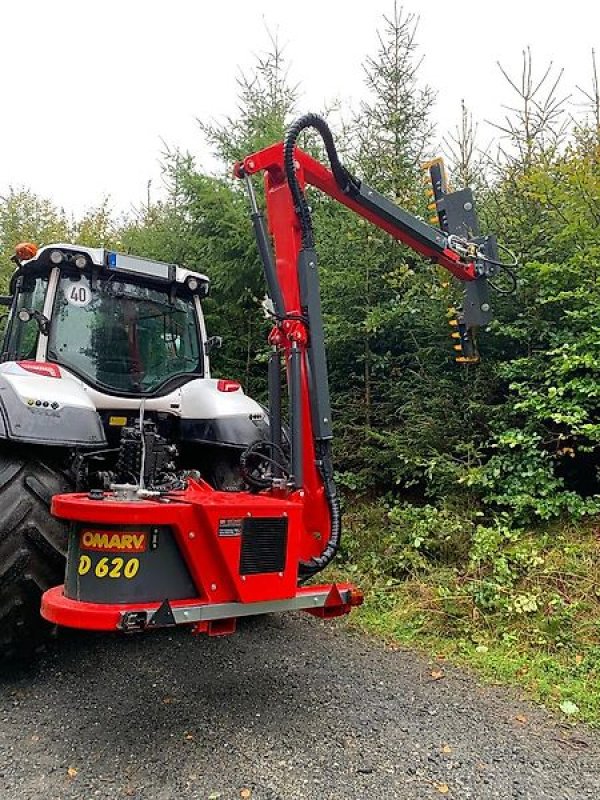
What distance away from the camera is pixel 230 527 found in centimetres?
285

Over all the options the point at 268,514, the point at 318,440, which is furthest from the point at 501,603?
the point at 268,514

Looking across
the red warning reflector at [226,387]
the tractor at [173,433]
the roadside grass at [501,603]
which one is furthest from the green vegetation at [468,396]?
the red warning reflector at [226,387]

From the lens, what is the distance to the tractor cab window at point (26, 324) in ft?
13.9

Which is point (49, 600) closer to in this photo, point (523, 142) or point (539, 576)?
point (539, 576)

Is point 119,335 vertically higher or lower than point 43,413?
higher

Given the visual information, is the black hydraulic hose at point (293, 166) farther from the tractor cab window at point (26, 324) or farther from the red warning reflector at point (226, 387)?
the tractor cab window at point (26, 324)

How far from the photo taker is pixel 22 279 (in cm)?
459

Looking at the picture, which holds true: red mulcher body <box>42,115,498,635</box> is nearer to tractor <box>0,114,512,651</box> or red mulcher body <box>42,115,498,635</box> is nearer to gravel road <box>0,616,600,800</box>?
tractor <box>0,114,512,651</box>

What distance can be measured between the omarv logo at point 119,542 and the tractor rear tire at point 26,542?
21.8 inches

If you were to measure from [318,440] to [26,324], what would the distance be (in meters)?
2.17

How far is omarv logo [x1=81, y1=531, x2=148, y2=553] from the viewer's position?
2723 millimetres

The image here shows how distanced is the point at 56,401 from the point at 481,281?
2.59 meters

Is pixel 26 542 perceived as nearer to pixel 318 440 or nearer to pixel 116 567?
pixel 116 567

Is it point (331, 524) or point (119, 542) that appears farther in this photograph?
point (331, 524)
